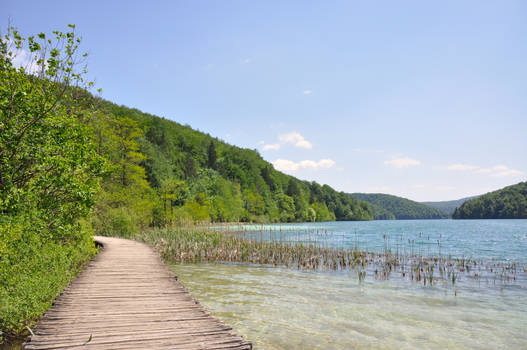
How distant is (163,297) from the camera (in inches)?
265

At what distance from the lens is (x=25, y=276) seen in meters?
6.30

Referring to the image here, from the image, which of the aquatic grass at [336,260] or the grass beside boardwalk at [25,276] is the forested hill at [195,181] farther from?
the grass beside boardwalk at [25,276]

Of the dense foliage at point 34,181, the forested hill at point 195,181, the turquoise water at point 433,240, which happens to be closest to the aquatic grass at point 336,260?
the turquoise water at point 433,240

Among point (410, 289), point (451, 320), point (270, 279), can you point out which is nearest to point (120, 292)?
point (270, 279)

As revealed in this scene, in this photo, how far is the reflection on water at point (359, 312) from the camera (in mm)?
6754

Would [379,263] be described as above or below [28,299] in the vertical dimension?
below

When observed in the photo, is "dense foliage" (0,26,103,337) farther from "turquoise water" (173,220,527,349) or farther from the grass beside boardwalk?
"turquoise water" (173,220,527,349)

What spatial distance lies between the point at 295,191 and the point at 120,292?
369 ft

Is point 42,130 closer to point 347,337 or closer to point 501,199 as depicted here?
point 347,337

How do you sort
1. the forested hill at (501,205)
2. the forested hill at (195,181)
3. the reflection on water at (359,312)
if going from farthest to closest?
the forested hill at (501,205)
the forested hill at (195,181)
the reflection on water at (359,312)

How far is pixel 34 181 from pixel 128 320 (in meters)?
5.59

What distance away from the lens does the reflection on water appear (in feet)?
22.2

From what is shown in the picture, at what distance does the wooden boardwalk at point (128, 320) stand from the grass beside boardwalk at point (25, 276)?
1.41 feet

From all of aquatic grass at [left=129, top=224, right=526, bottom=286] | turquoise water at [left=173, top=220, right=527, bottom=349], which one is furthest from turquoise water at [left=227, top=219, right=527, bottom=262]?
turquoise water at [left=173, top=220, right=527, bottom=349]
